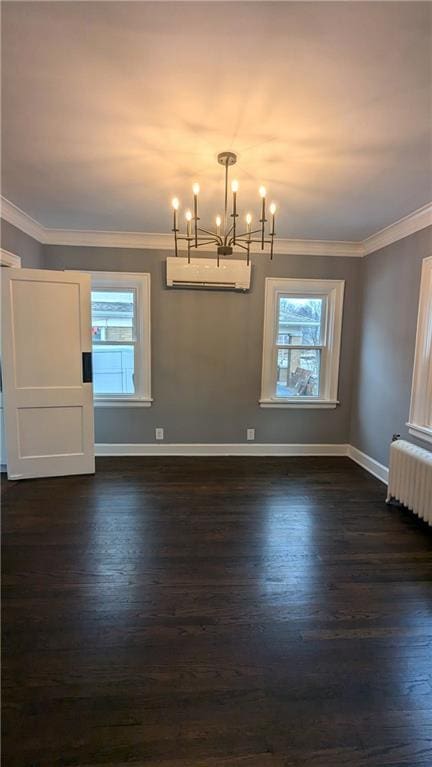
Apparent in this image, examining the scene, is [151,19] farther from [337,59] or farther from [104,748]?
[104,748]

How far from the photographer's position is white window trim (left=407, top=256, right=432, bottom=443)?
3160 millimetres

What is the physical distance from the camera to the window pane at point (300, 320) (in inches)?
174

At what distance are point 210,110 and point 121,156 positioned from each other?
29.4 inches

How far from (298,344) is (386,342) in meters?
1.00

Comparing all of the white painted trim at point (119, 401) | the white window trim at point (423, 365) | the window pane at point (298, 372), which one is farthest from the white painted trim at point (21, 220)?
the white window trim at point (423, 365)

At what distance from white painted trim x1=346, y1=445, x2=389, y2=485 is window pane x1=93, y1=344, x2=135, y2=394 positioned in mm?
2774

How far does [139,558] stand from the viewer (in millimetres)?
2414

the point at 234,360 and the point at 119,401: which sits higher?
the point at 234,360

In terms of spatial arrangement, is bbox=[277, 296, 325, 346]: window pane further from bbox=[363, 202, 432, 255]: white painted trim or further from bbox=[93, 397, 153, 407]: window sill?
bbox=[93, 397, 153, 407]: window sill

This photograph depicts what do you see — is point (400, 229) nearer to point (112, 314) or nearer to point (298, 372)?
point (298, 372)

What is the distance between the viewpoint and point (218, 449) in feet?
14.8

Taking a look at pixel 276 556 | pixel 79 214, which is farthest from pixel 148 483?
pixel 79 214

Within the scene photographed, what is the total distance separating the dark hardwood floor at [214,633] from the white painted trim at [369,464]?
649 millimetres

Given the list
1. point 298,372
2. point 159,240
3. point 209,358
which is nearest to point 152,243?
point 159,240
